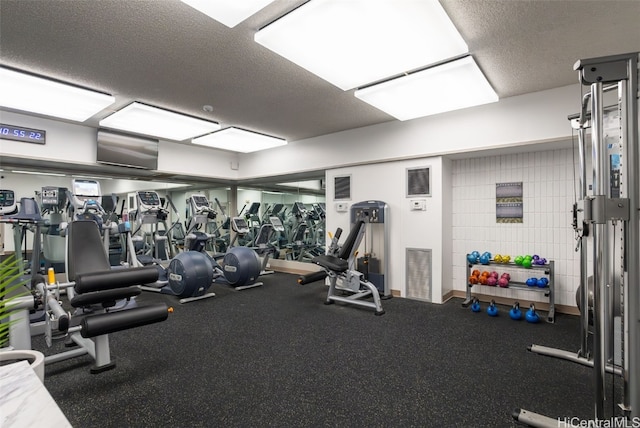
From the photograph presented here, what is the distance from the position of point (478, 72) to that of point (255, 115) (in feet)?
9.41

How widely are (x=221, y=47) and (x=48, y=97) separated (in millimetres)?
2371

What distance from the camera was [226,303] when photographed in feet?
14.4

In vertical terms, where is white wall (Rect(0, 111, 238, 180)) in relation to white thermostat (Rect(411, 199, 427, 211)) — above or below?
above

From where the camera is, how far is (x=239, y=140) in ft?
18.8

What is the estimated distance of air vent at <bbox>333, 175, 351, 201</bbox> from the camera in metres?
5.29

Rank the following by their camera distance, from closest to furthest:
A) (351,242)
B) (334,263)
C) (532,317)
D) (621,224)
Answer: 1. (621,224)
2. (532,317)
3. (334,263)
4. (351,242)

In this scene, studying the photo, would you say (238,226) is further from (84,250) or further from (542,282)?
(542,282)

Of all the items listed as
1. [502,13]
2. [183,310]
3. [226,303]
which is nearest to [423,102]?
[502,13]

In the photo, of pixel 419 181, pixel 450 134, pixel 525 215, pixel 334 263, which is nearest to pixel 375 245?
pixel 334 263

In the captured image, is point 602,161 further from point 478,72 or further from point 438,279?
point 438,279

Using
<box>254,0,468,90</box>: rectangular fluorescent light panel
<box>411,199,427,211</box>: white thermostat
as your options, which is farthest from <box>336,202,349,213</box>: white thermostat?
<box>254,0,468,90</box>: rectangular fluorescent light panel

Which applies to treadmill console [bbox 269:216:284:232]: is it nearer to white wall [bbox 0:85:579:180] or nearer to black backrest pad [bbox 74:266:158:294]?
white wall [bbox 0:85:579:180]

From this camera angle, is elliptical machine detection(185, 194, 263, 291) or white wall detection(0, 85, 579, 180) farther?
elliptical machine detection(185, 194, 263, 291)

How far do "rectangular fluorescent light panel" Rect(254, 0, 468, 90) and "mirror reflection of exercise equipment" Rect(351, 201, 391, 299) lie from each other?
2166 millimetres
